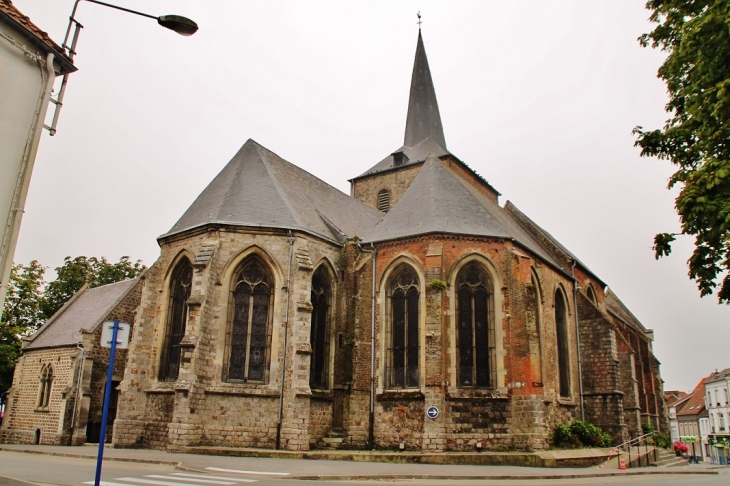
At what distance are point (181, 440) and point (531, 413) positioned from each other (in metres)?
10.4

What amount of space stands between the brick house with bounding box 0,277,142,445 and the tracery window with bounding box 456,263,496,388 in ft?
50.8

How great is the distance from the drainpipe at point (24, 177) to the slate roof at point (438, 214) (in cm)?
1242

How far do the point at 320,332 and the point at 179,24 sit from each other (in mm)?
13582

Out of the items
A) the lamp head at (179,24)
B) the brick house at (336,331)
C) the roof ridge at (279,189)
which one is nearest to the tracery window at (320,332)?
the brick house at (336,331)

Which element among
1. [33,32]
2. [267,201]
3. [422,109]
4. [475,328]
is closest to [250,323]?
[267,201]

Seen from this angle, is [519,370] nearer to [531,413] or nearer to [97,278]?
[531,413]

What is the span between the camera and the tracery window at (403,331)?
1958 centimetres

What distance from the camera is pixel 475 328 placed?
1972 cm

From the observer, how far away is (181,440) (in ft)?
56.3


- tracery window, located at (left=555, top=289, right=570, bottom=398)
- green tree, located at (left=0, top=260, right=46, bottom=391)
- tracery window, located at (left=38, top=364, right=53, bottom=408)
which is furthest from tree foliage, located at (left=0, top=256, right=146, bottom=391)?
tracery window, located at (left=555, top=289, right=570, bottom=398)

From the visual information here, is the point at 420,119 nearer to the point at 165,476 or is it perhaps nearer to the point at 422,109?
the point at 422,109

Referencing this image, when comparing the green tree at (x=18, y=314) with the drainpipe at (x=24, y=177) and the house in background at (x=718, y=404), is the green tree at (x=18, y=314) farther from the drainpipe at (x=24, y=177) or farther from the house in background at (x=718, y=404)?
the house in background at (x=718, y=404)

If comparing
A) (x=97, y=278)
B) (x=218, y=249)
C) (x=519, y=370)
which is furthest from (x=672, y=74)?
(x=97, y=278)

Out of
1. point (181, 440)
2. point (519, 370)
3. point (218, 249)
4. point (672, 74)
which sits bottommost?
point (181, 440)
